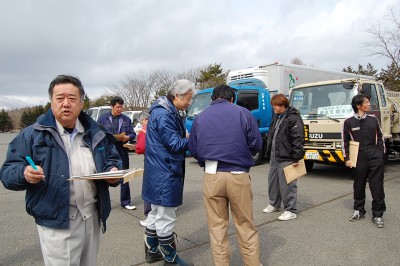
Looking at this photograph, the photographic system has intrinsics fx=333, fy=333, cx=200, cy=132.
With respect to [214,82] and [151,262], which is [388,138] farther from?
[214,82]

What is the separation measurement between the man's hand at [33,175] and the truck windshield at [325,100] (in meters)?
7.26

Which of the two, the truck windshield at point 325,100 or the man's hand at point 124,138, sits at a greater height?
the truck windshield at point 325,100

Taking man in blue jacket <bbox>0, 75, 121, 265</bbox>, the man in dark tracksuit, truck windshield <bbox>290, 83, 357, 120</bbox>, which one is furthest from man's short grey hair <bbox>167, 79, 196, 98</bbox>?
truck windshield <bbox>290, 83, 357, 120</bbox>

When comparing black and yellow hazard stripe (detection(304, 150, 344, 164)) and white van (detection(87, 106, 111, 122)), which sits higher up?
white van (detection(87, 106, 111, 122))

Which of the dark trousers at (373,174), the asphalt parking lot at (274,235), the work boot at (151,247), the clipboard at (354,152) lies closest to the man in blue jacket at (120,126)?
the asphalt parking lot at (274,235)

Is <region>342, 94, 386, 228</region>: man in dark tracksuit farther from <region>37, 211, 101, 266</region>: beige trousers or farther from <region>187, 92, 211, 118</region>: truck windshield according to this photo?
<region>187, 92, 211, 118</region>: truck windshield

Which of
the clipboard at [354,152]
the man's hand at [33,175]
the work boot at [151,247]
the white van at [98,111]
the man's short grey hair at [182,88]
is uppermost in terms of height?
the man's short grey hair at [182,88]

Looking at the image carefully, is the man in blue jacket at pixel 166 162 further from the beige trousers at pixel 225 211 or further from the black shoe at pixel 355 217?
the black shoe at pixel 355 217

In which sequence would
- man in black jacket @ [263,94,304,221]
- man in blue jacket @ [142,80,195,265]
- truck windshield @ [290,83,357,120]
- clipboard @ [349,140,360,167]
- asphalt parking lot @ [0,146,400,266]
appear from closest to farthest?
man in blue jacket @ [142,80,195,265]
asphalt parking lot @ [0,146,400,266]
clipboard @ [349,140,360,167]
man in black jacket @ [263,94,304,221]
truck windshield @ [290,83,357,120]

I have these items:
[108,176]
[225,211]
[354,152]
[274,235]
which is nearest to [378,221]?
[354,152]

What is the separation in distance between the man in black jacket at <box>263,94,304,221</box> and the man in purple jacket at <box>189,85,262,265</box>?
2072mm

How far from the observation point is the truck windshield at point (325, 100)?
7.93 m

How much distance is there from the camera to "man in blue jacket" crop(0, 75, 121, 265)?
200 centimetres

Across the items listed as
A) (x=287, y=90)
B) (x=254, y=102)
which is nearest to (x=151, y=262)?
(x=254, y=102)
